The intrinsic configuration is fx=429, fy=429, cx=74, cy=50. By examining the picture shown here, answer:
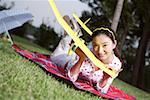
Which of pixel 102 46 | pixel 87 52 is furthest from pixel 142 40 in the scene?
pixel 87 52

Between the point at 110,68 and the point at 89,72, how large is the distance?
0.39m

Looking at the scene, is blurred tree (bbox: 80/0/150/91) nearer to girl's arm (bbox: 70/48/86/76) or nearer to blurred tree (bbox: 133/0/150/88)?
blurred tree (bbox: 133/0/150/88)

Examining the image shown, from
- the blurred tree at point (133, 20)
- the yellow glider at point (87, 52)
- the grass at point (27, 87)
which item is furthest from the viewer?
the blurred tree at point (133, 20)

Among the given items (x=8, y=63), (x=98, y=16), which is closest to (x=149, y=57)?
(x=98, y=16)

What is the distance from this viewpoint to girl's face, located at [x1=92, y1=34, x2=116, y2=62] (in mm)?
5309

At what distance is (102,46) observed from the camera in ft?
17.4

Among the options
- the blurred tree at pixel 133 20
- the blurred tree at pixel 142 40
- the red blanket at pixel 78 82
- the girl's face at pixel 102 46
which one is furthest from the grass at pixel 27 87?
the blurred tree at pixel 142 40

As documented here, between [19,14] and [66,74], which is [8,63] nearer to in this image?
[66,74]

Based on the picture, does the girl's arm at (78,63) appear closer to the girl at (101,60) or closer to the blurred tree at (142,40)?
the girl at (101,60)

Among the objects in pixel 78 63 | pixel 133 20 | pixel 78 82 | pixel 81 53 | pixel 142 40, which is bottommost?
pixel 142 40

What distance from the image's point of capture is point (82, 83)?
5.56 meters

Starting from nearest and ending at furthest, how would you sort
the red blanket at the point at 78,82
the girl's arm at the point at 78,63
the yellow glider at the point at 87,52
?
the yellow glider at the point at 87,52
the girl's arm at the point at 78,63
the red blanket at the point at 78,82

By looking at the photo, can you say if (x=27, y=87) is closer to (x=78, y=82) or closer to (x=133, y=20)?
(x=78, y=82)

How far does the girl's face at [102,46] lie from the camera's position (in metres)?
5.31
